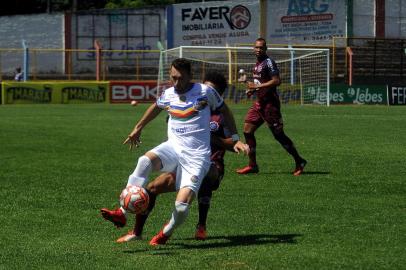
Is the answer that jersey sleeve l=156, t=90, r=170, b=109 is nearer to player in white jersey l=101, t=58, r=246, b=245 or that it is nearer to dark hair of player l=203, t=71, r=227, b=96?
player in white jersey l=101, t=58, r=246, b=245

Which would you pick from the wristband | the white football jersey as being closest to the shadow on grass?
the white football jersey

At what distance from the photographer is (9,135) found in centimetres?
2092

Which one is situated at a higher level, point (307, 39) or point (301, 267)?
point (307, 39)

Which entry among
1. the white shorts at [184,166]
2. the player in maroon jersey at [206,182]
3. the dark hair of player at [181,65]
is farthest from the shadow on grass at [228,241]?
the dark hair of player at [181,65]

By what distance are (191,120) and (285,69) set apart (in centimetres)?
2875

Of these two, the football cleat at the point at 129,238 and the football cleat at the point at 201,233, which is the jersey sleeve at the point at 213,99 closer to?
the football cleat at the point at 201,233

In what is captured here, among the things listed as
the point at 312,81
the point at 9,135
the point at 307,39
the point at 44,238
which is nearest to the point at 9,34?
the point at 307,39

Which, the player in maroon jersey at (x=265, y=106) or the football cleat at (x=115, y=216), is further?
the player in maroon jersey at (x=265, y=106)

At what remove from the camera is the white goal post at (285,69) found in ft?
117

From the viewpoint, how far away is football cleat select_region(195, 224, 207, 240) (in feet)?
27.3

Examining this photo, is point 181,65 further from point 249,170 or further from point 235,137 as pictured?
point 249,170

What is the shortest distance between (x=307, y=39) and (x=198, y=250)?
161ft

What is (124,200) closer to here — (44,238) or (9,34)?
(44,238)

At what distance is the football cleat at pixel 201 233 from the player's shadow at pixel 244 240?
0.16 ft
